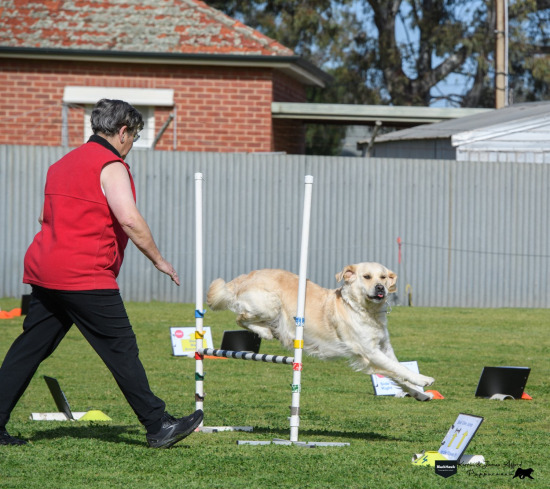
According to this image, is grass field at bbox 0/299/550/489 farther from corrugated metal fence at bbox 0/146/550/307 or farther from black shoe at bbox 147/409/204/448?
corrugated metal fence at bbox 0/146/550/307

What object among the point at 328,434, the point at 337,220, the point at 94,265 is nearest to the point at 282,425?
the point at 328,434

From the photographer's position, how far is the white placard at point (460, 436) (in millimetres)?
5387

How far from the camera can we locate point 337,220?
53.9 feet

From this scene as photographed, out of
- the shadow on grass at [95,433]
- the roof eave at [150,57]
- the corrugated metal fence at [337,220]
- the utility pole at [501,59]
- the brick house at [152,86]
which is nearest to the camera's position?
the shadow on grass at [95,433]

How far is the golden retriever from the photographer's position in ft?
24.7

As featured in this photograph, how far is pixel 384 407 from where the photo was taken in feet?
25.6

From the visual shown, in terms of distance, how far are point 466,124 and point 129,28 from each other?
706 centimetres

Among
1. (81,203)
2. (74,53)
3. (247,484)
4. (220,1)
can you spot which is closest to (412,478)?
(247,484)

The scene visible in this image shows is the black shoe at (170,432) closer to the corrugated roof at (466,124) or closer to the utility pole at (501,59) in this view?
the corrugated roof at (466,124)

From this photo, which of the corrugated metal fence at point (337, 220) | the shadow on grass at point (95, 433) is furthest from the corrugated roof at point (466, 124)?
the shadow on grass at point (95, 433)

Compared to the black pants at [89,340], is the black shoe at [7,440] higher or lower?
lower

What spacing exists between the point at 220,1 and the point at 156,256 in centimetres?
2924

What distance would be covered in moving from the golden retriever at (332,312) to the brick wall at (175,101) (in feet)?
36.1

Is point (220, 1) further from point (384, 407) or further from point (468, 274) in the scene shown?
point (384, 407)
